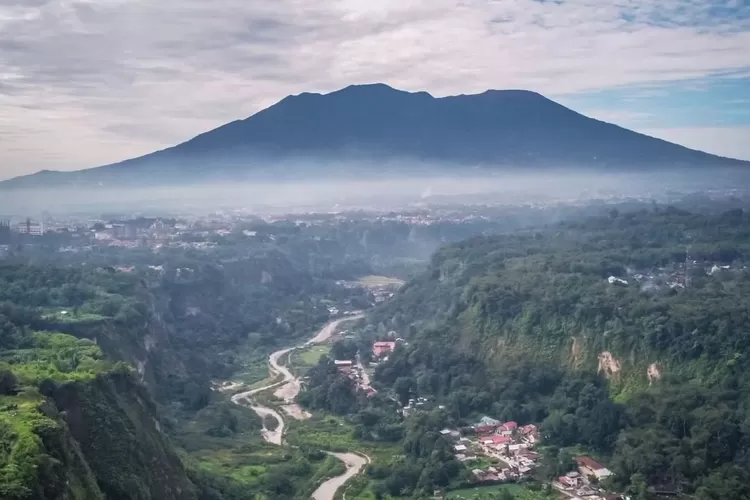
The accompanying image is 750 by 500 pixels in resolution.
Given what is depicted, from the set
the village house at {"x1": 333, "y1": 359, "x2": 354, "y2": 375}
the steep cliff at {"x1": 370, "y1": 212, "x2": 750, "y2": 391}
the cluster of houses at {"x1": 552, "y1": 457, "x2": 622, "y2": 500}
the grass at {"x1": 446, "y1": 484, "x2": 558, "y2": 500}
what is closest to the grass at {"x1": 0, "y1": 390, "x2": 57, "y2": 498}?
the grass at {"x1": 446, "y1": 484, "x2": 558, "y2": 500}

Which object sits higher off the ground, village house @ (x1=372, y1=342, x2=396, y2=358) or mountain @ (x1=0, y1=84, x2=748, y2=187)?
mountain @ (x1=0, y1=84, x2=748, y2=187)

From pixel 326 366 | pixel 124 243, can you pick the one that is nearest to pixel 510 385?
pixel 326 366

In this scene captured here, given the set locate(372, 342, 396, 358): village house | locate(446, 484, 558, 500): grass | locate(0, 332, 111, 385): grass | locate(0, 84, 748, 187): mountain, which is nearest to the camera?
locate(0, 332, 111, 385): grass

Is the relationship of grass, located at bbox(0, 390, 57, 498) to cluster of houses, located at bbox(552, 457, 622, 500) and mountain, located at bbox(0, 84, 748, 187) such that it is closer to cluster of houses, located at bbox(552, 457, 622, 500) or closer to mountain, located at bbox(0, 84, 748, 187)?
cluster of houses, located at bbox(552, 457, 622, 500)

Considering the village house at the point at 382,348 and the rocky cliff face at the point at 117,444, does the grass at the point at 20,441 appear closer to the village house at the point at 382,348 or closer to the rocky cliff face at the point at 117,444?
the rocky cliff face at the point at 117,444

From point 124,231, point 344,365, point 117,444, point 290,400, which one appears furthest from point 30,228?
point 117,444

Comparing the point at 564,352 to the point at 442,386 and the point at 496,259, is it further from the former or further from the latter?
the point at 496,259

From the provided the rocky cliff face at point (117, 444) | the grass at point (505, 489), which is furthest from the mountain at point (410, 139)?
the rocky cliff face at point (117, 444)
